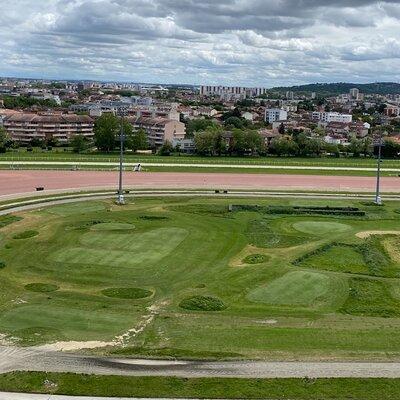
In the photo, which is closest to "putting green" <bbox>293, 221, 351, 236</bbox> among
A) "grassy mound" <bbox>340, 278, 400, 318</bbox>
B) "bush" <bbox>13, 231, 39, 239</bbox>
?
"grassy mound" <bbox>340, 278, 400, 318</bbox>

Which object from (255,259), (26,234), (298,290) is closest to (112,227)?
(26,234)

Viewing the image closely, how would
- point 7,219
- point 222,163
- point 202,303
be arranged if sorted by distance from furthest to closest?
point 222,163 → point 7,219 → point 202,303

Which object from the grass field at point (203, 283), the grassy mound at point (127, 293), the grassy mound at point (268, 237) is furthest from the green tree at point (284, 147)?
the grassy mound at point (127, 293)

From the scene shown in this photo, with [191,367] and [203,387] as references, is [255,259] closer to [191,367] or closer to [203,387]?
[191,367]

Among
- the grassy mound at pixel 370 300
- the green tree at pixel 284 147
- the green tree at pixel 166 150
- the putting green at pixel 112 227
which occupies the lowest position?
the grassy mound at pixel 370 300

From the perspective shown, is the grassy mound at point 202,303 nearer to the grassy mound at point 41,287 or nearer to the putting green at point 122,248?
the grassy mound at point 41,287

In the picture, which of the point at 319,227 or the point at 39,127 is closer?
the point at 319,227

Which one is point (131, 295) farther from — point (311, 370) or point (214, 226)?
point (214, 226)
